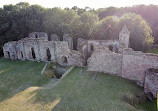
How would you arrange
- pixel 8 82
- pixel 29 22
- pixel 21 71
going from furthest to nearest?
pixel 29 22, pixel 21 71, pixel 8 82

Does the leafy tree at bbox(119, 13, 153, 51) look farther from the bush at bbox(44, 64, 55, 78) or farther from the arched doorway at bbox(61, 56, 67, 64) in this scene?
the bush at bbox(44, 64, 55, 78)

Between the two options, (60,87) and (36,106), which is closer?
(36,106)

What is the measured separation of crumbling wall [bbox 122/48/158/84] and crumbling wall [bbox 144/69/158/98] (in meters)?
0.86

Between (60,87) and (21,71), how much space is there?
8651 millimetres

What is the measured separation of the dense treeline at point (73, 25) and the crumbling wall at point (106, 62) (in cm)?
1196

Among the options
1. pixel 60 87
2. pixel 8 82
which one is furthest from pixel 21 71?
pixel 60 87

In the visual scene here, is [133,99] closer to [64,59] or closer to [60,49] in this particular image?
[64,59]

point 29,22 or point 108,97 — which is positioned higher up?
point 29,22

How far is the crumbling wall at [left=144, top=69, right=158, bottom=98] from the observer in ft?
Answer: 42.6

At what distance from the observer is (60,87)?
14789 mm

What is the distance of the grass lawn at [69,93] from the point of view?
1146cm

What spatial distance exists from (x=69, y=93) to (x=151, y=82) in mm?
8360

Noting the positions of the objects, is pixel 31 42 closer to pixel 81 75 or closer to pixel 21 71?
pixel 21 71

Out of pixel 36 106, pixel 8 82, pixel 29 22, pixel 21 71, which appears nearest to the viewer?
pixel 36 106
